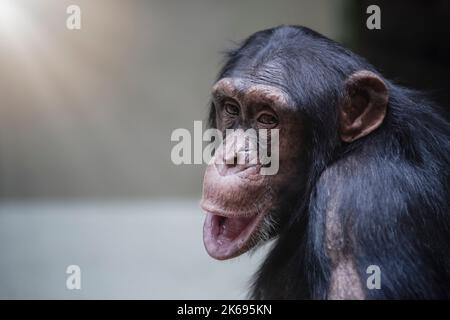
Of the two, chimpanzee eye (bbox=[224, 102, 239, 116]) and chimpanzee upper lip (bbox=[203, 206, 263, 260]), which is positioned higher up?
chimpanzee eye (bbox=[224, 102, 239, 116])

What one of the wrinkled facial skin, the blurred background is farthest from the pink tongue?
the blurred background

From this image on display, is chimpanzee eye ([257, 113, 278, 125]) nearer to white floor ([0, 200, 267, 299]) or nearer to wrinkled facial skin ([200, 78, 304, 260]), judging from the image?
wrinkled facial skin ([200, 78, 304, 260])

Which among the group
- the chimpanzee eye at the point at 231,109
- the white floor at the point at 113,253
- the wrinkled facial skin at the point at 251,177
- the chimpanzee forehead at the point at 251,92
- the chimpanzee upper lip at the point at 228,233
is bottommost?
the white floor at the point at 113,253

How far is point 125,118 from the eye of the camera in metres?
4.33

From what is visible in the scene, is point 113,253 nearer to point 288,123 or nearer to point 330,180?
point 288,123

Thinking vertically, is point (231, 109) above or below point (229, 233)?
above

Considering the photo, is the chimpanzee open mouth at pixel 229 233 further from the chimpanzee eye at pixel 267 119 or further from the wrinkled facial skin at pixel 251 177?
the chimpanzee eye at pixel 267 119

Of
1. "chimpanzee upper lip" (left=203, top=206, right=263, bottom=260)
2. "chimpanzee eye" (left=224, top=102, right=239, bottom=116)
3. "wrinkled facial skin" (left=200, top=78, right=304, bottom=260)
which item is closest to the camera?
"wrinkled facial skin" (left=200, top=78, right=304, bottom=260)

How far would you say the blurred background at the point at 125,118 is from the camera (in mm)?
3629

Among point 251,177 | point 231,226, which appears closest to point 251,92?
point 251,177

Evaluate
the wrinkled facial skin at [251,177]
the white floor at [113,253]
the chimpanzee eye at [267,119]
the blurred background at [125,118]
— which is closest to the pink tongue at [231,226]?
the wrinkled facial skin at [251,177]

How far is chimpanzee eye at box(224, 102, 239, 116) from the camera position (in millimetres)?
2980

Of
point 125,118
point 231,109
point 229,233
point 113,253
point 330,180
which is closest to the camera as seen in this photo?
point 330,180

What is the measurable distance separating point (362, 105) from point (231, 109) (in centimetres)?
62
